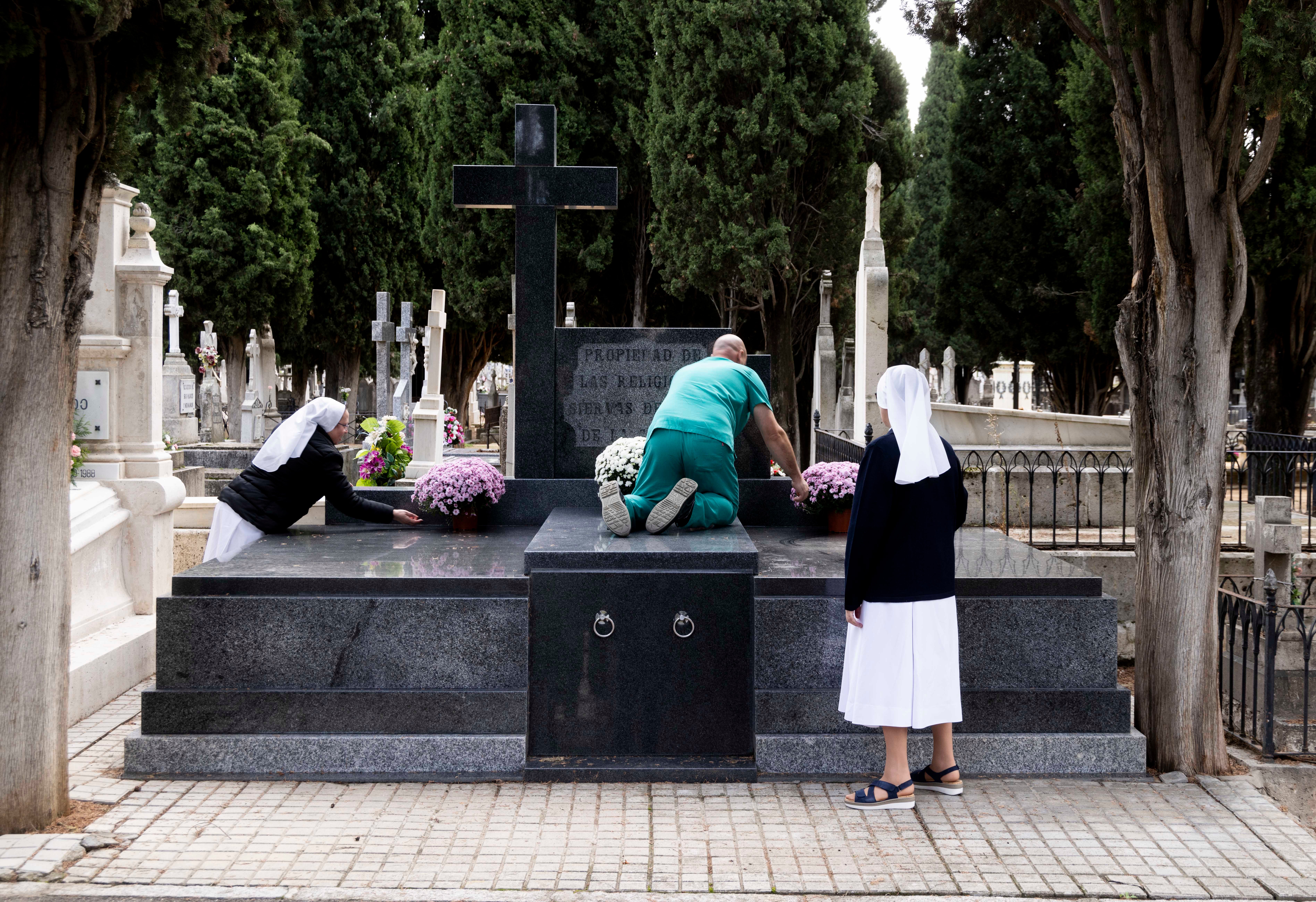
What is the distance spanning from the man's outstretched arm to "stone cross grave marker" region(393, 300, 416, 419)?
16.6 meters

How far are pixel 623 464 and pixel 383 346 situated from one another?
19159mm

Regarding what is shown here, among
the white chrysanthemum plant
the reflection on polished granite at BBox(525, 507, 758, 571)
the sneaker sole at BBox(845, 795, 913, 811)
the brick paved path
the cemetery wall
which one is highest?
the cemetery wall

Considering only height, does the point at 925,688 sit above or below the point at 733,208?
below

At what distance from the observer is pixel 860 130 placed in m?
23.1

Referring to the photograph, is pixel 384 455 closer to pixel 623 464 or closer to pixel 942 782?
Result: pixel 623 464

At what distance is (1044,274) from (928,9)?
2196 centimetres

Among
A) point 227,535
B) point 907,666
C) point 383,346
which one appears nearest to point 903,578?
point 907,666

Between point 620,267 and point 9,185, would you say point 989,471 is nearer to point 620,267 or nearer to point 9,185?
point 9,185

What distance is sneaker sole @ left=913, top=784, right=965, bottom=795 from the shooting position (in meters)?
5.27

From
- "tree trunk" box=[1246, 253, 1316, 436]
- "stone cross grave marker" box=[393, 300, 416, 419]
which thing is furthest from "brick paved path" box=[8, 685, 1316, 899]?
"stone cross grave marker" box=[393, 300, 416, 419]

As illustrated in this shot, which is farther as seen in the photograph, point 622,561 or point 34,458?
point 622,561

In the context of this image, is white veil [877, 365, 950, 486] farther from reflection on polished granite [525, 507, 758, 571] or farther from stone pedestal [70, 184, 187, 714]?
stone pedestal [70, 184, 187, 714]

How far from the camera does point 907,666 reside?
4984mm

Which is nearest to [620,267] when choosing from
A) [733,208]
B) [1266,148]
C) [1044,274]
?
[733,208]
